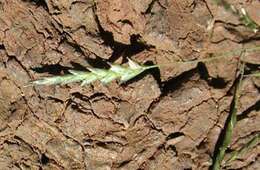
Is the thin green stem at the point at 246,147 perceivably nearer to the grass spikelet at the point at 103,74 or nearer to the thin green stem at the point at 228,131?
the thin green stem at the point at 228,131

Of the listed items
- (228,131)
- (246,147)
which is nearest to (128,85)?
(228,131)

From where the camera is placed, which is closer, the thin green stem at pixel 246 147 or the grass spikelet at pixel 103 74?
the grass spikelet at pixel 103 74

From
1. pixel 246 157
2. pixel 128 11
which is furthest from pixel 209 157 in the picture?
pixel 128 11

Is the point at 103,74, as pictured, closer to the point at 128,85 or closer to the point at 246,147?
the point at 128,85

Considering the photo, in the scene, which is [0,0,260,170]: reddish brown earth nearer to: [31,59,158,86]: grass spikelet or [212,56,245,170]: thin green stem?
[212,56,245,170]: thin green stem

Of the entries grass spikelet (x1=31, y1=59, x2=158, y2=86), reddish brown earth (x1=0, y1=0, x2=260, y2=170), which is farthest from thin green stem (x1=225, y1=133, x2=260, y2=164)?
grass spikelet (x1=31, y1=59, x2=158, y2=86)

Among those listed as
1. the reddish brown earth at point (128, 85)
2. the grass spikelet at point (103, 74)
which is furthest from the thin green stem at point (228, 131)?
the grass spikelet at point (103, 74)

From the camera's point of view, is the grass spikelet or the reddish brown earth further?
the reddish brown earth

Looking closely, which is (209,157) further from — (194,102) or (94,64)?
(94,64)

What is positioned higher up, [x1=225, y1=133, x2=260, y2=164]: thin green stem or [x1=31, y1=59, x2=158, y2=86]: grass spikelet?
[x1=31, y1=59, x2=158, y2=86]: grass spikelet
